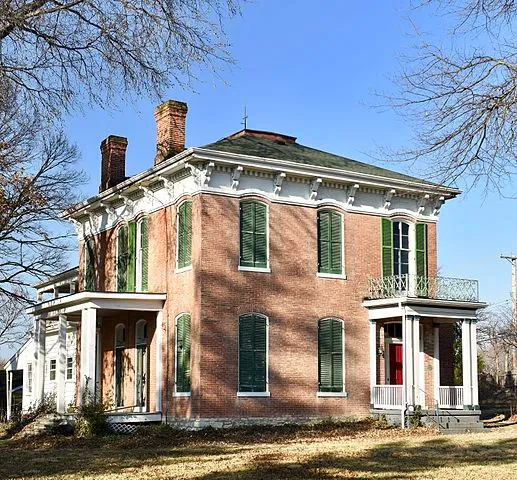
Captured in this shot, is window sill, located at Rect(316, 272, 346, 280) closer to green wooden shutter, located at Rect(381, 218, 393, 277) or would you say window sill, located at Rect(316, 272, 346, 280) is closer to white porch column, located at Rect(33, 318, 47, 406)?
green wooden shutter, located at Rect(381, 218, 393, 277)

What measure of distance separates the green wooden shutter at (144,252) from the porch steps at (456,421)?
31.6ft

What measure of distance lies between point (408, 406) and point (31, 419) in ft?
40.9

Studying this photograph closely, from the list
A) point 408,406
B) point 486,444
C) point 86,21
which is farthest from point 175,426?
point 86,21

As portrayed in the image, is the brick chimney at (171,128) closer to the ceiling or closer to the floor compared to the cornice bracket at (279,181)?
closer to the ceiling

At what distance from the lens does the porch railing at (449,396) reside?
1069 inches

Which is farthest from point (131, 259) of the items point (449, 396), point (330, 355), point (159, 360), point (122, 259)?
point (449, 396)

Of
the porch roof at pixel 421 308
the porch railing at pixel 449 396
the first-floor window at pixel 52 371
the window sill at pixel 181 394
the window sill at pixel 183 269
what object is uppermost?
the window sill at pixel 183 269

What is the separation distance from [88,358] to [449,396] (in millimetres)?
10967

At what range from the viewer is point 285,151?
2844 cm

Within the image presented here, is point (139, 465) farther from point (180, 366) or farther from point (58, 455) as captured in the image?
point (180, 366)

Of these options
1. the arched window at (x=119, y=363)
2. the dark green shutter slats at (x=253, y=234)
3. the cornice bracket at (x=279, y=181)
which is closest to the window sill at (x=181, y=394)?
the dark green shutter slats at (x=253, y=234)

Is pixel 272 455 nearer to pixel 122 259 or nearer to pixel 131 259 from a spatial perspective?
pixel 131 259

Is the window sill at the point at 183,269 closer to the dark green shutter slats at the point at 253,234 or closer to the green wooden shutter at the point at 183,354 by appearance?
the green wooden shutter at the point at 183,354

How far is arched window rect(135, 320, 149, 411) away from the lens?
2822cm
